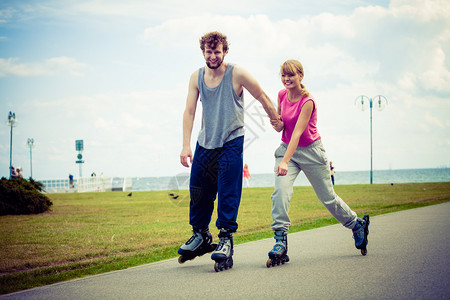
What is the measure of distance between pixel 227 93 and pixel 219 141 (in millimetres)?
473

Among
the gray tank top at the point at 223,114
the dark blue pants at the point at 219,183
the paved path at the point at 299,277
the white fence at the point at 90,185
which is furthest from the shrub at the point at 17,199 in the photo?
the white fence at the point at 90,185

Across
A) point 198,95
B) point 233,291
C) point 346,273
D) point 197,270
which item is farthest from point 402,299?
point 198,95

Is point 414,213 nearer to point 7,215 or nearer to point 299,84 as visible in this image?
point 299,84

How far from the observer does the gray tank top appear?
4.56 meters

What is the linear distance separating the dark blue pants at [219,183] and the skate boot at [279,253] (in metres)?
0.42

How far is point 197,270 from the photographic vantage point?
4.43m

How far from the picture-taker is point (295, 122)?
15.5 ft

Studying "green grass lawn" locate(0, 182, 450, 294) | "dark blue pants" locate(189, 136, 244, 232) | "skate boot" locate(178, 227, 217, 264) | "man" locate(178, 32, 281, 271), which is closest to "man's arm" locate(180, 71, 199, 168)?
"man" locate(178, 32, 281, 271)

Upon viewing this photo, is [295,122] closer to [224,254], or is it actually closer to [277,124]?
[277,124]

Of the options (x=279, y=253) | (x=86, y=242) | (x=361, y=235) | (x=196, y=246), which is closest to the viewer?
(x=279, y=253)

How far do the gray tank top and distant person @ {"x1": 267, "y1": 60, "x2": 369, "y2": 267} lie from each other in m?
0.47

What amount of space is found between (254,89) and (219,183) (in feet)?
3.24

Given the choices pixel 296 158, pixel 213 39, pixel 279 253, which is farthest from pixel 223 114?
pixel 279 253

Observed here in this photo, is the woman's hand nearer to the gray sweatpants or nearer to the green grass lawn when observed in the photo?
the gray sweatpants
